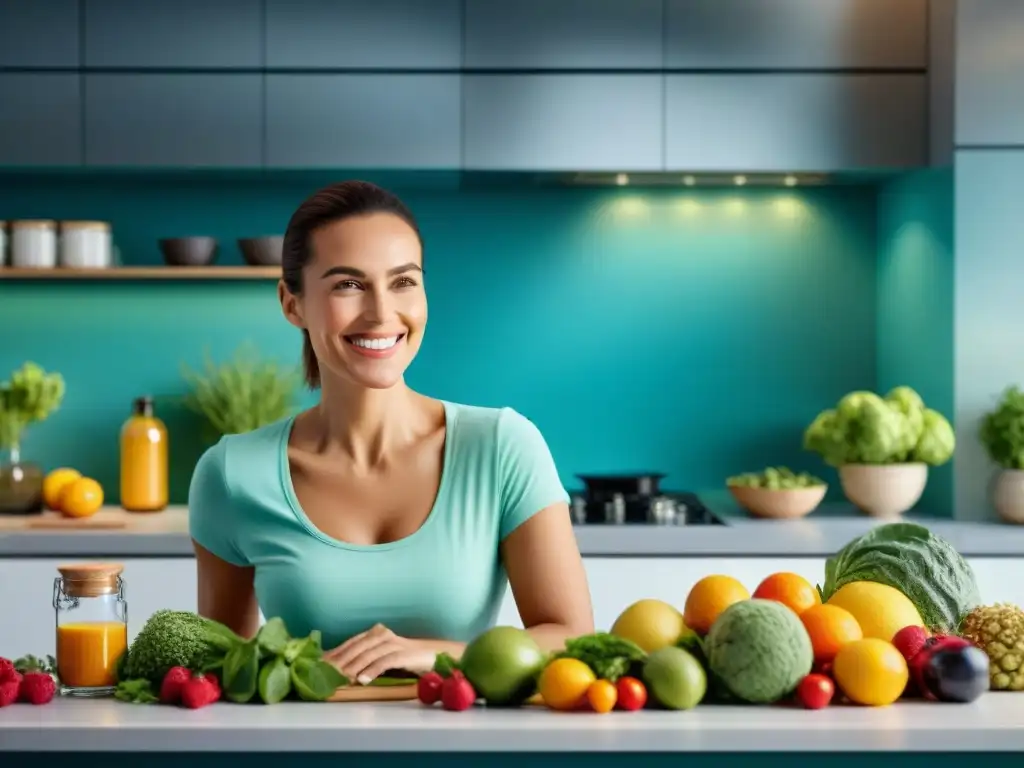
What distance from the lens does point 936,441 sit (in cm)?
341

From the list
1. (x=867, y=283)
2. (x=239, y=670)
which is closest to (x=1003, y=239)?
(x=867, y=283)

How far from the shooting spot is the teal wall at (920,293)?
3.49m

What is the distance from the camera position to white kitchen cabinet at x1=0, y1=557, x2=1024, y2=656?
3.24m

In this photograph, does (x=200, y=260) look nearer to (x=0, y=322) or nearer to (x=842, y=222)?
(x=0, y=322)

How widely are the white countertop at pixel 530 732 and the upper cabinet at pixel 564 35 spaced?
256 cm

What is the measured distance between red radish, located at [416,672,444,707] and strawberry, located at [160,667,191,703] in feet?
0.79

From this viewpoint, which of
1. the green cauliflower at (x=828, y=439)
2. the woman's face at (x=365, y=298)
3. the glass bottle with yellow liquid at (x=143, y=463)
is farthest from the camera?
the glass bottle with yellow liquid at (x=143, y=463)

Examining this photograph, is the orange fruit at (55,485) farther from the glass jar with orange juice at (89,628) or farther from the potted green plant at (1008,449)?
the potted green plant at (1008,449)

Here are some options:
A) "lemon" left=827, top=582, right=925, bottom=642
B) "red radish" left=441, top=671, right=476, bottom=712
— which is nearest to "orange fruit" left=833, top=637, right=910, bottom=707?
"lemon" left=827, top=582, right=925, bottom=642

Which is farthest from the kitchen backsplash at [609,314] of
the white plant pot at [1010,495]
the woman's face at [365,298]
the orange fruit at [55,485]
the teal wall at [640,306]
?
the woman's face at [365,298]

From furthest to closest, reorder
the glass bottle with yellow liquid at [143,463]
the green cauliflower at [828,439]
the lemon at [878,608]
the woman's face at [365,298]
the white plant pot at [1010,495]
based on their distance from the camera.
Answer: the glass bottle with yellow liquid at [143,463] → the green cauliflower at [828,439] → the white plant pot at [1010,495] → the woman's face at [365,298] → the lemon at [878,608]

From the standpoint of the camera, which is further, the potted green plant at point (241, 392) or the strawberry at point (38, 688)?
the potted green plant at point (241, 392)

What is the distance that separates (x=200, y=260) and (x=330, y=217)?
2.20 metres

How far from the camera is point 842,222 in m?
4.02
